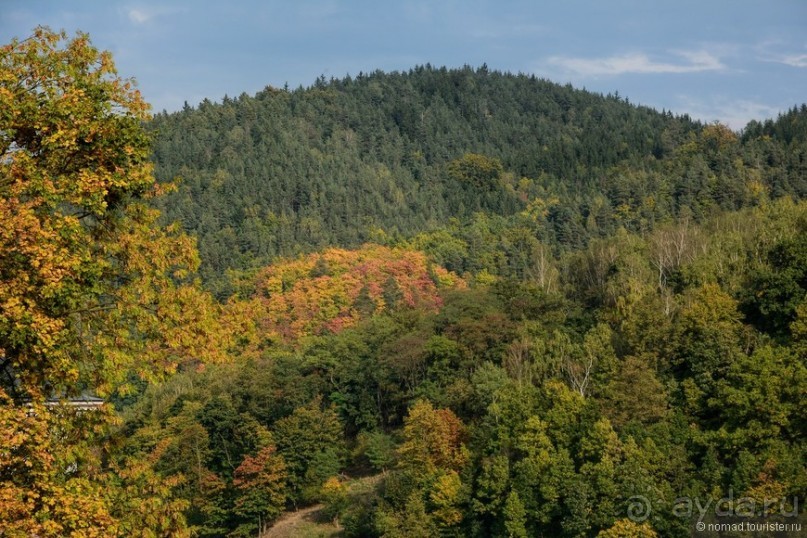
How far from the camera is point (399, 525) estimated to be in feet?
172

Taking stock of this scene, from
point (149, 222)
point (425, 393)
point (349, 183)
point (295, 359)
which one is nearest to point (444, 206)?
point (349, 183)

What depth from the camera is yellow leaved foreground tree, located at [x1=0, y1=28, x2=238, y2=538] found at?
9.95 metres

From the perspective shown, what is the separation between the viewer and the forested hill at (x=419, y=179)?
119 metres

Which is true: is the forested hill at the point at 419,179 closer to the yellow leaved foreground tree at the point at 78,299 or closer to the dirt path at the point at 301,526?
the dirt path at the point at 301,526

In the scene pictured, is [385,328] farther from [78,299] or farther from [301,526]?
[78,299]

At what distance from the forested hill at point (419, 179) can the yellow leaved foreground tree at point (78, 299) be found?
3333 inches

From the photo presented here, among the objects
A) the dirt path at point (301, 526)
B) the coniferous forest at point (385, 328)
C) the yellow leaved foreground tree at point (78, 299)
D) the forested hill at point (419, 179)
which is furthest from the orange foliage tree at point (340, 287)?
the yellow leaved foreground tree at point (78, 299)

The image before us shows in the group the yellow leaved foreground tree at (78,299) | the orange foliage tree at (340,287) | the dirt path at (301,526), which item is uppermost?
the yellow leaved foreground tree at (78,299)

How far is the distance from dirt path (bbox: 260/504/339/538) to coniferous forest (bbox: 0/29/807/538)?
52 centimetres

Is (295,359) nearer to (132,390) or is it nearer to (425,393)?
(425,393)

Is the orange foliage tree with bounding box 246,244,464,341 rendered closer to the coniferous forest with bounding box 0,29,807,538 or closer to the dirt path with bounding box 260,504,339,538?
the coniferous forest with bounding box 0,29,807,538

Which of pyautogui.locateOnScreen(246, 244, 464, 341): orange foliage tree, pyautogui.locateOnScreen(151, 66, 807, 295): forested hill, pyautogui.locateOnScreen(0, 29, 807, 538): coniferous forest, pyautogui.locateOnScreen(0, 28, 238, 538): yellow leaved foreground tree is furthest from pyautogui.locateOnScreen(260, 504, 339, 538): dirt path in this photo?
pyautogui.locateOnScreen(0, 28, 238, 538): yellow leaved foreground tree

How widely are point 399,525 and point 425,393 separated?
48.4 ft

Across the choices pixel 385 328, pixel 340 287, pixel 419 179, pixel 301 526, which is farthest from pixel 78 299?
pixel 419 179
